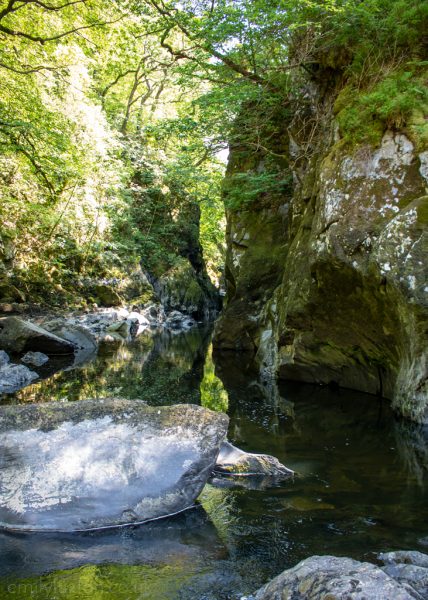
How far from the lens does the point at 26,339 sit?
13.5m

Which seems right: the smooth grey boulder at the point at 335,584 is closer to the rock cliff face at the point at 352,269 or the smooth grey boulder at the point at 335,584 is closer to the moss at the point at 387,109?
the rock cliff face at the point at 352,269

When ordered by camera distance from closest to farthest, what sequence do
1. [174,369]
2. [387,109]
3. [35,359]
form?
1. [387,109]
2. [174,369]
3. [35,359]

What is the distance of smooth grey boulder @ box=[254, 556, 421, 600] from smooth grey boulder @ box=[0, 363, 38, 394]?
7.77 metres

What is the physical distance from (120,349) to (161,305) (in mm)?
12588

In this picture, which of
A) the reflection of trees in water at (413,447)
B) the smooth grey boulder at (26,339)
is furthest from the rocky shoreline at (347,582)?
the smooth grey boulder at (26,339)

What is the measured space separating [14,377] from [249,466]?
22.3ft

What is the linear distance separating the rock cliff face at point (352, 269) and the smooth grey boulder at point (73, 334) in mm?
5849

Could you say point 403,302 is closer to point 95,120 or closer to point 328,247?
point 328,247

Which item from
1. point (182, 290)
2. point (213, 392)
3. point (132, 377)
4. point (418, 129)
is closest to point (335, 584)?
point (418, 129)

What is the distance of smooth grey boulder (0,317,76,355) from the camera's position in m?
13.5

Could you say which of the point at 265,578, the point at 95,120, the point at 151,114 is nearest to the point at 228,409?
the point at 265,578

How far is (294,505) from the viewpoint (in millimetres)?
4520

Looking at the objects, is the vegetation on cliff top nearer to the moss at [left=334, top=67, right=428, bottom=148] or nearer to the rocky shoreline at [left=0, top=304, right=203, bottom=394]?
the moss at [left=334, top=67, right=428, bottom=148]

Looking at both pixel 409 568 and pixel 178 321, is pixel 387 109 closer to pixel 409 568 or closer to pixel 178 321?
pixel 409 568
